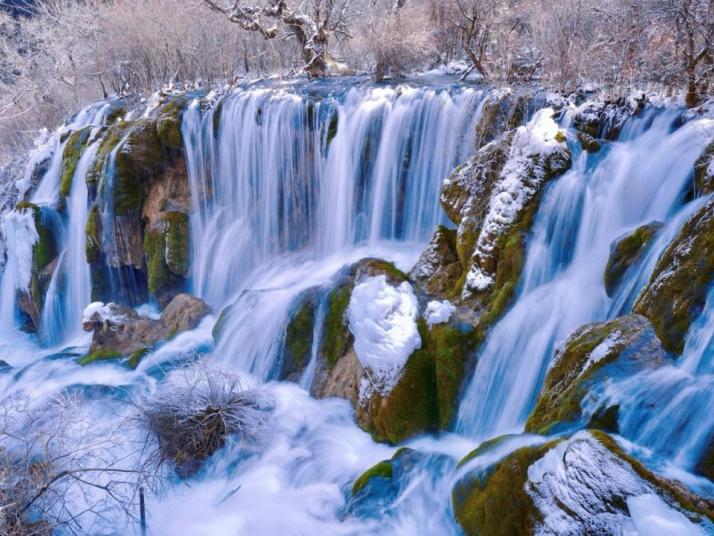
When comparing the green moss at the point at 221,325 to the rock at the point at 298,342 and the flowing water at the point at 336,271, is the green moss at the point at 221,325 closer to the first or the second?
the flowing water at the point at 336,271

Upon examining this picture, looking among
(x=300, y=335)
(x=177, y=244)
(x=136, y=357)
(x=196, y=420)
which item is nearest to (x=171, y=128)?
(x=177, y=244)

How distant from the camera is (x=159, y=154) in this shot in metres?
11.4

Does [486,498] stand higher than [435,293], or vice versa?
[435,293]

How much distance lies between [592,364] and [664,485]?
1.28 m

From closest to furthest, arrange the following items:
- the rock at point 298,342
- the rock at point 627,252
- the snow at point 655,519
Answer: the snow at point 655,519 < the rock at point 627,252 < the rock at point 298,342

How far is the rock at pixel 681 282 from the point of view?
3836 mm

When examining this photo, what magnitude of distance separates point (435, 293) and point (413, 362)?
1141mm

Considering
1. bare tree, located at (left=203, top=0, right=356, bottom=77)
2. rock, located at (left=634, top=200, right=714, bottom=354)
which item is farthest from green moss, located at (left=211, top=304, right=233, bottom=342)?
bare tree, located at (left=203, top=0, right=356, bottom=77)

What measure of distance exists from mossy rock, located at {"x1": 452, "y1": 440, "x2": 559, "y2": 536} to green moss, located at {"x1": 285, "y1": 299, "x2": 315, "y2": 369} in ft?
11.6

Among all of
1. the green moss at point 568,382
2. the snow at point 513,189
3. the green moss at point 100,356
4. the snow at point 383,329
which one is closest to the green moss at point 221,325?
the green moss at point 100,356

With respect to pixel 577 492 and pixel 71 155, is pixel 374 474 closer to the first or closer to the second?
pixel 577 492

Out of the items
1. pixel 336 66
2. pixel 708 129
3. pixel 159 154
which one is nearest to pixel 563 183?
pixel 708 129

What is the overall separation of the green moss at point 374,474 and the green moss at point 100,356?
5.54 m

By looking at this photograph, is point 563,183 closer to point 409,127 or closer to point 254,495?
point 409,127
